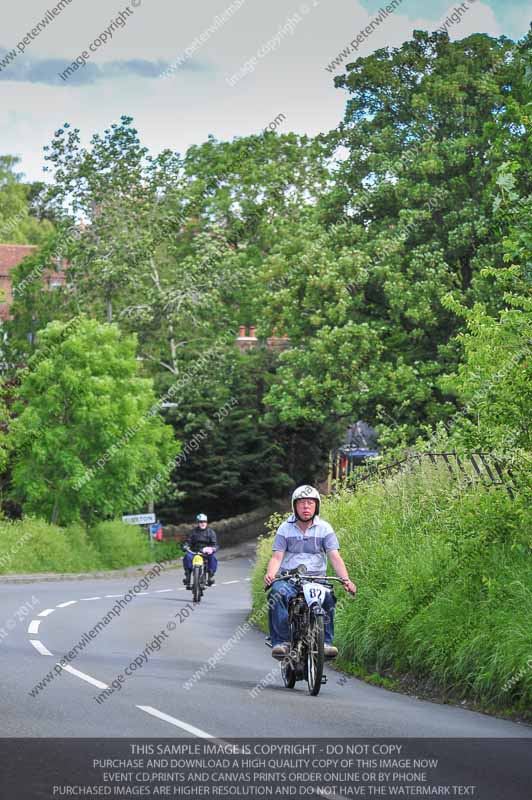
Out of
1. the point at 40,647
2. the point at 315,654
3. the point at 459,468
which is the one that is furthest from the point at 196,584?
the point at 315,654

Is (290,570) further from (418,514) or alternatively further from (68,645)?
(68,645)

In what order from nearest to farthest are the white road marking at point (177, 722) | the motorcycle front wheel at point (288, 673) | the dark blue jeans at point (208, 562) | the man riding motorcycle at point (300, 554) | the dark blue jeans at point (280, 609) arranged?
the white road marking at point (177, 722), the man riding motorcycle at point (300, 554), the dark blue jeans at point (280, 609), the motorcycle front wheel at point (288, 673), the dark blue jeans at point (208, 562)

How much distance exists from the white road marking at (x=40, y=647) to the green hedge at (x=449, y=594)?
3.64 metres

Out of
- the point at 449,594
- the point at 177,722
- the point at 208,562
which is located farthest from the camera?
the point at 208,562

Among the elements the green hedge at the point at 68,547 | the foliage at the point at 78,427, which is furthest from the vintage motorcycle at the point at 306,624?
the foliage at the point at 78,427

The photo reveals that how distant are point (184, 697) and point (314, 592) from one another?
1.58 meters

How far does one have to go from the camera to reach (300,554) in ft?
42.6

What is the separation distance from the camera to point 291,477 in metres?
64.5

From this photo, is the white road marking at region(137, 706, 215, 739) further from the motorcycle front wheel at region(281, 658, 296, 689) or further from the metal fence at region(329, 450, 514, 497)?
the metal fence at region(329, 450, 514, 497)

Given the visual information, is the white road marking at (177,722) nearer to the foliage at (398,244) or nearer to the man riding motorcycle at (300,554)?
the man riding motorcycle at (300,554)

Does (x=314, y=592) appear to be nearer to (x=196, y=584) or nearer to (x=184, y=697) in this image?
(x=184, y=697)

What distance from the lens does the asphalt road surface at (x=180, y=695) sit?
1015 cm

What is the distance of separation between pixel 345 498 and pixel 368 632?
21.5 ft

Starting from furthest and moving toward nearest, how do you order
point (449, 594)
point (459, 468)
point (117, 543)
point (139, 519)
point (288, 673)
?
point (139, 519) < point (117, 543) < point (459, 468) < point (449, 594) < point (288, 673)
